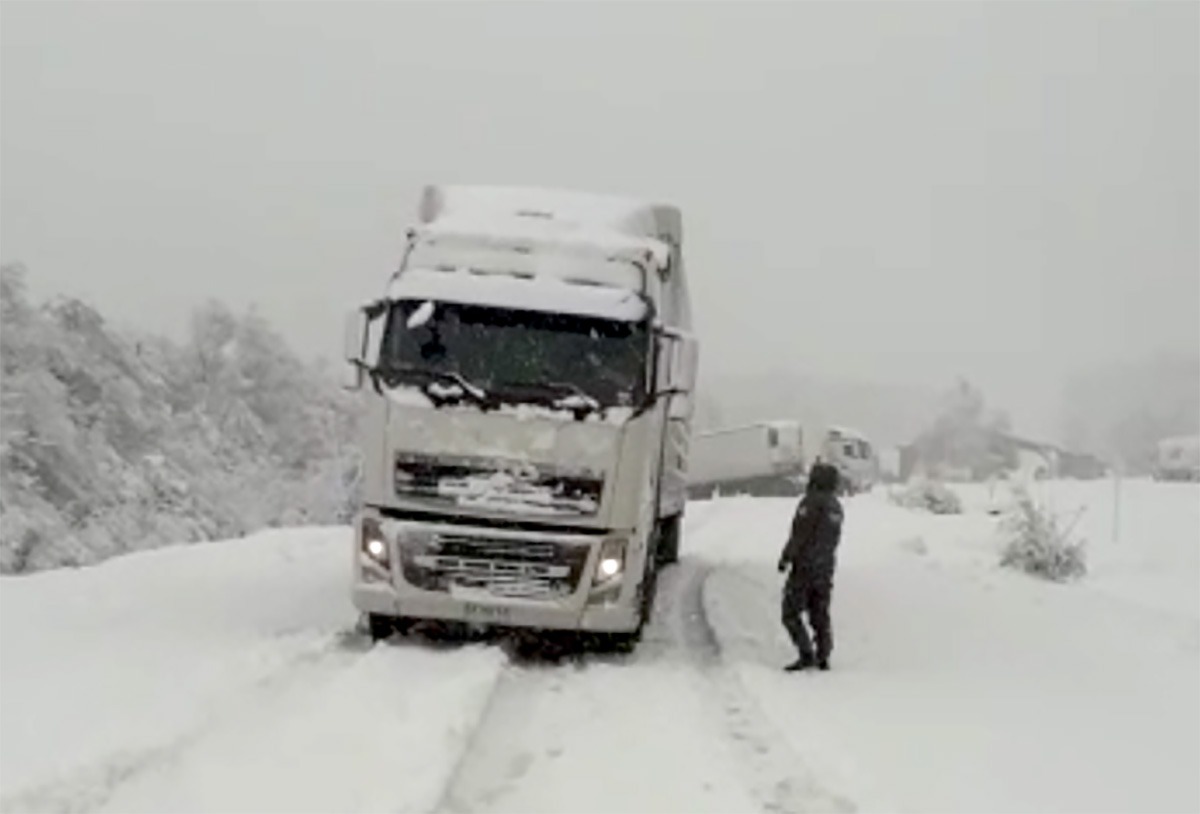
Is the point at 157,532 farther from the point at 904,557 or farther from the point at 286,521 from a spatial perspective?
the point at 904,557

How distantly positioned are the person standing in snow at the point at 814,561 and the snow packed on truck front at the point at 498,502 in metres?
1.29

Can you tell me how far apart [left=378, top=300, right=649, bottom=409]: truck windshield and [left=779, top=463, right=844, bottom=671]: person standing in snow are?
5.37ft

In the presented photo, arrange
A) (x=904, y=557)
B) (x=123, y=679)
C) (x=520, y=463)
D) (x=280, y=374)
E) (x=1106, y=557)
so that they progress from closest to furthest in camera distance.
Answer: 1. (x=123, y=679)
2. (x=520, y=463)
3. (x=904, y=557)
4. (x=1106, y=557)
5. (x=280, y=374)

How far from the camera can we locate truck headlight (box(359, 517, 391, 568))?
12.6 metres

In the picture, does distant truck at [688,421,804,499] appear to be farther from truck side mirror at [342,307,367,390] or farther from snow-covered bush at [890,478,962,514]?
truck side mirror at [342,307,367,390]

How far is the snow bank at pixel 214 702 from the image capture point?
7.53m

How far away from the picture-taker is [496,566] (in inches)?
495

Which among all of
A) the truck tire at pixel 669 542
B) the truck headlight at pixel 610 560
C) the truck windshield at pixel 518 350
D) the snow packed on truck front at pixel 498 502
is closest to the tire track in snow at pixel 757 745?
the truck headlight at pixel 610 560

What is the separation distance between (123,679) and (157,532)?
39.7 metres

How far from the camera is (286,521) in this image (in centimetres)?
6469

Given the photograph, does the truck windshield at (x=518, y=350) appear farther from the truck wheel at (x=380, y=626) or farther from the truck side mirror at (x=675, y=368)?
the truck wheel at (x=380, y=626)

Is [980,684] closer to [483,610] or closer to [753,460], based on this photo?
[483,610]

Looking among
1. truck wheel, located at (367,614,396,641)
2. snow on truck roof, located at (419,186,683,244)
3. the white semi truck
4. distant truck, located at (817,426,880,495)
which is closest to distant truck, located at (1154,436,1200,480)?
distant truck, located at (817,426,880,495)

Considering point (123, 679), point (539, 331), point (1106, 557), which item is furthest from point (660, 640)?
point (1106, 557)
